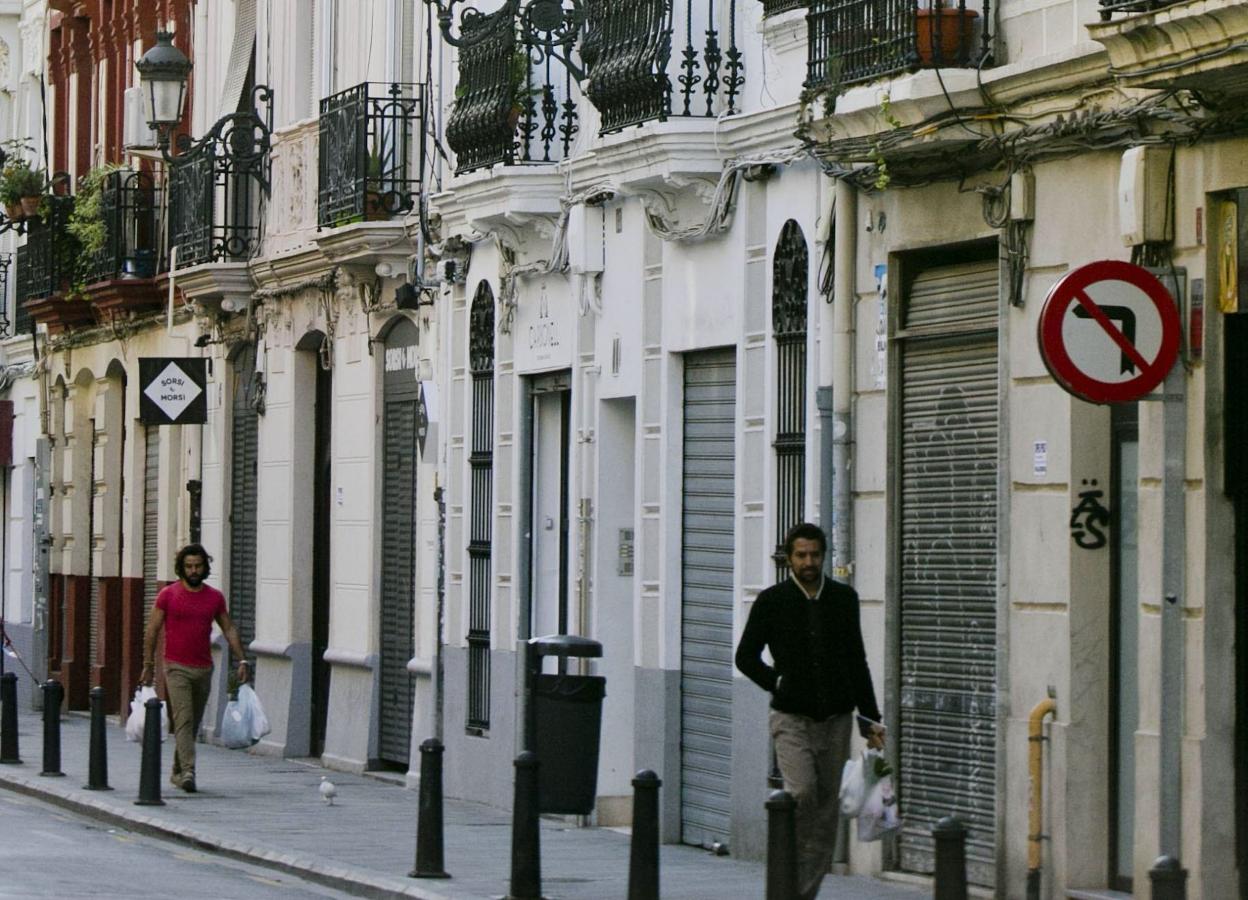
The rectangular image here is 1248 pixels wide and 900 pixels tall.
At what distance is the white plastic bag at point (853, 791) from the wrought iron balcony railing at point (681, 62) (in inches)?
221

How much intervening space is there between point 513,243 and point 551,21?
5.96 ft

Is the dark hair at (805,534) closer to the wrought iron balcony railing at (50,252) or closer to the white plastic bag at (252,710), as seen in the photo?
the white plastic bag at (252,710)

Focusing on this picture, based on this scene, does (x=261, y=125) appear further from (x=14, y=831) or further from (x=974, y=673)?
(x=974, y=673)

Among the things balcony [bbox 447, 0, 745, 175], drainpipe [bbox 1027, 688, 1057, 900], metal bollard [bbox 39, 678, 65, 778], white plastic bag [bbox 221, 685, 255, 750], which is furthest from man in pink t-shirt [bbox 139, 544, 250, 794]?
drainpipe [bbox 1027, 688, 1057, 900]

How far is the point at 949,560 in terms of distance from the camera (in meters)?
16.8

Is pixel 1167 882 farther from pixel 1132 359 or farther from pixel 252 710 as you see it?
pixel 252 710

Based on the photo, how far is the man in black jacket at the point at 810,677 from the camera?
14.7m

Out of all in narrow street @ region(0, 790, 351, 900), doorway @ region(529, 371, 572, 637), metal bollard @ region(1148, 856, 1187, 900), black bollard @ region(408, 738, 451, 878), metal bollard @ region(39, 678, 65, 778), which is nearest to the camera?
metal bollard @ region(1148, 856, 1187, 900)

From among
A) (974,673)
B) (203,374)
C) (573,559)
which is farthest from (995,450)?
(203,374)

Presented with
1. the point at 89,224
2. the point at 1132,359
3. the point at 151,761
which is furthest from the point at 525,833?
the point at 89,224

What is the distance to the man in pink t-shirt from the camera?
76.6ft

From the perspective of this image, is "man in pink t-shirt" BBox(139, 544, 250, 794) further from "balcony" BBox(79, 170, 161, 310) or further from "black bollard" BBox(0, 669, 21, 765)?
"balcony" BBox(79, 170, 161, 310)

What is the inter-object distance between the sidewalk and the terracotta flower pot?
13.7 feet

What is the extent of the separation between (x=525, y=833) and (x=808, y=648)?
1.81 m
